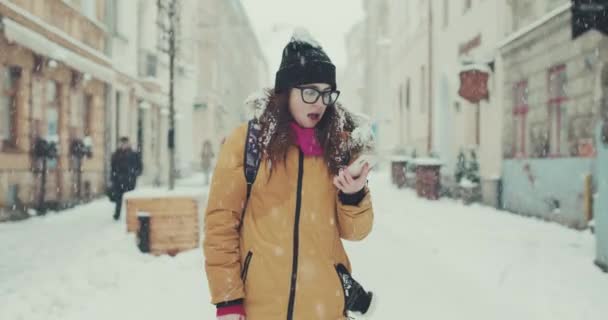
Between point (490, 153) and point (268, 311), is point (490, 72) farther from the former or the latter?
point (268, 311)

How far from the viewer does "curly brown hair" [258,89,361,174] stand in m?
2.14

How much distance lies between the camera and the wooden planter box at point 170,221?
7660mm

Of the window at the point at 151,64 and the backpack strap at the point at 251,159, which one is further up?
the window at the point at 151,64

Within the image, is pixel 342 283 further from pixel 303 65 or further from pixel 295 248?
pixel 303 65

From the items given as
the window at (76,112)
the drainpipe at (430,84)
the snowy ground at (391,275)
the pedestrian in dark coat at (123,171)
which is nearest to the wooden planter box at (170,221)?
the snowy ground at (391,275)

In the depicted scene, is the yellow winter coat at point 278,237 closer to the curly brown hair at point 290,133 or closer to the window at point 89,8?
the curly brown hair at point 290,133

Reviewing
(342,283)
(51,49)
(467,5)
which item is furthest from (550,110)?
(342,283)

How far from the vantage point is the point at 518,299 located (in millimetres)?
5621

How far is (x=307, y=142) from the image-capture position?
7.23ft

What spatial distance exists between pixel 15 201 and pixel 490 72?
11398 millimetres

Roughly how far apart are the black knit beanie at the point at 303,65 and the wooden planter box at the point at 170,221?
5.57 metres

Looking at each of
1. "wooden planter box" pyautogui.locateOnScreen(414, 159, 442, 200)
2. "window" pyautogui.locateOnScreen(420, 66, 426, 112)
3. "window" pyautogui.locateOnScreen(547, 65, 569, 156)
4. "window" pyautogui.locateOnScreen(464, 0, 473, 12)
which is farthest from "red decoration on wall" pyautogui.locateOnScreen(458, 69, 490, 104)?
"window" pyautogui.locateOnScreen(420, 66, 426, 112)

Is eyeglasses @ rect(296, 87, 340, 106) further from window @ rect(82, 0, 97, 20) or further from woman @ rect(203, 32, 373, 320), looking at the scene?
window @ rect(82, 0, 97, 20)

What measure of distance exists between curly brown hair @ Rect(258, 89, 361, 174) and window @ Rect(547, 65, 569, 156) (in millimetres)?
9817
